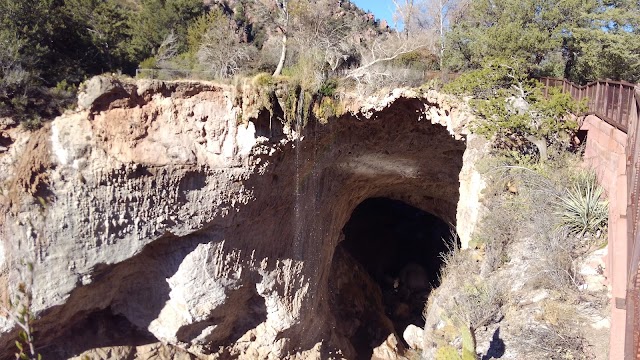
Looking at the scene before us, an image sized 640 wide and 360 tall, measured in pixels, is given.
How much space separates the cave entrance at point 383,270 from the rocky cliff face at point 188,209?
1942 mm

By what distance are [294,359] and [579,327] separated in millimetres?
7311

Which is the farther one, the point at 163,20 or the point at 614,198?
the point at 163,20

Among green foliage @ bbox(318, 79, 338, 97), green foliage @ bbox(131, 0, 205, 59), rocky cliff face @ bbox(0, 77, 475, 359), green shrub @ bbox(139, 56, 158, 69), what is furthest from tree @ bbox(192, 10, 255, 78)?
rocky cliff face @ bbox(0, 77, 475, 359)

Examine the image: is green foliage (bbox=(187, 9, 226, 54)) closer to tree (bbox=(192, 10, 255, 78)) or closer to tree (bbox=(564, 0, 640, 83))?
tree (bbox=(192, 10, 255, 78))

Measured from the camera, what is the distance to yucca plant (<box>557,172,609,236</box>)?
530cm

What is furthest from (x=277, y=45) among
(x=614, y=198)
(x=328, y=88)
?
(x=614, y=198)

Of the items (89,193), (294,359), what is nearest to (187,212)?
(89,193)

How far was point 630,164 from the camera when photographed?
155 inches

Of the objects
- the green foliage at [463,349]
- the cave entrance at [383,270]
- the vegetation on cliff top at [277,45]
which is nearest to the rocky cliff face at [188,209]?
the vegetation on cliff top at [277,45]

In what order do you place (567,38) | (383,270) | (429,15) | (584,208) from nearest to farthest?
(584,208) → (567,38) → (383,270) → (429,15)

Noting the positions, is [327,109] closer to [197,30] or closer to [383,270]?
[197,30]

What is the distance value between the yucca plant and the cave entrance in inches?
310

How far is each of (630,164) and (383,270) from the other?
12.9 metres

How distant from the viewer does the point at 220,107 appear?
23.6 feet
